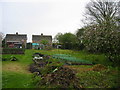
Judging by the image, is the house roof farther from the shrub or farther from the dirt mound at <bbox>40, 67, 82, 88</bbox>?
the dirt mound at <bbox>40, 67, 82, 88</bbox>

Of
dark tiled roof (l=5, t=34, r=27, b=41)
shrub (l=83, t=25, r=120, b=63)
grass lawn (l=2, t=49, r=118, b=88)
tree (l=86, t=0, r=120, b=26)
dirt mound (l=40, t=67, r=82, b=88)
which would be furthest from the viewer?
dark tiled roof (l=5, t=34, r=27, b=41)

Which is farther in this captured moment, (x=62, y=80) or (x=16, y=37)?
(x=16, y=37)

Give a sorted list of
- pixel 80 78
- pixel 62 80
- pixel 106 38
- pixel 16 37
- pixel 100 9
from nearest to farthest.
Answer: pixel 62 80 → pixel 80 78 → pixel 106 38 → pixel 100 9 → pixel 16 37

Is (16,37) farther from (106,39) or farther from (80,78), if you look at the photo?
(80,78)

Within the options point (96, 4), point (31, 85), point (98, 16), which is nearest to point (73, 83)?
point (31, 85)

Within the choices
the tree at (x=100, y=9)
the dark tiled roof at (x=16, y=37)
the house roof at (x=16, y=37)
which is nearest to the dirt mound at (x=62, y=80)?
the tree at (x=100, y=9)

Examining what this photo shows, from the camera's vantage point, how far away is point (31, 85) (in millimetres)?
3971

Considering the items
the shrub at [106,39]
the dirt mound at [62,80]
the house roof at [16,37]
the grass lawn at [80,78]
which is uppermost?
the house roof at [16,37]

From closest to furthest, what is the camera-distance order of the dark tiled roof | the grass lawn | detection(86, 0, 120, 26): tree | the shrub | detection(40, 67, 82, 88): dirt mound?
detection(40, 67, 82, 88): dirt mound < the grass lawn < the shrub < detection(86, 0, 120, 26): tree < the dark tiled roof

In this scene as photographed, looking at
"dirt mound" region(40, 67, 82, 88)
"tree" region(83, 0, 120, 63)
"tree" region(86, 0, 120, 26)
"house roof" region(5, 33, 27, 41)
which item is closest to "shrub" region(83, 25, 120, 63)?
"tree" region(83, 0, 120, 63)

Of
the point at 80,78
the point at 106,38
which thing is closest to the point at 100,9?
the point at 106,38

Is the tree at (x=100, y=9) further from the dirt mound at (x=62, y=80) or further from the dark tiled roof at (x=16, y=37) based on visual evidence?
the dark tiled roof at (x=16, y=37)

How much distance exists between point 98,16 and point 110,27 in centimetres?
1036

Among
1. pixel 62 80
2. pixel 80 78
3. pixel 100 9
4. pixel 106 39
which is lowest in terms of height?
pixel 80 78
